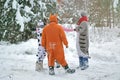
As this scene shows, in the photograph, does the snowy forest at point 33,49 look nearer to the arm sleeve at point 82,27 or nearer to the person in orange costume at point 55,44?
the person in orange costume at point 55,44

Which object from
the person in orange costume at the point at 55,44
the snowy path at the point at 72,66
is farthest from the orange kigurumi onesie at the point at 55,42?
the snowy path at the point at 72,66

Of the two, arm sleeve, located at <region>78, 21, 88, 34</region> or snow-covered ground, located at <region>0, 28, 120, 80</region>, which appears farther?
arm sleeve, located at <region>78, 21, 88, 34</region>

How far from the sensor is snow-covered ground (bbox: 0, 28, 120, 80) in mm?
9547

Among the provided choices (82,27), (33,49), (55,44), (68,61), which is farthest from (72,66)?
(33,49)

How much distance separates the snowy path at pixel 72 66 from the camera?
947 cm

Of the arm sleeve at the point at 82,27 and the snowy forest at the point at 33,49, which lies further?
the arm sleeve at the point at 82,27

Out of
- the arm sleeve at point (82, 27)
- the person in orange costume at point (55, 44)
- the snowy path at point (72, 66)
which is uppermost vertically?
the arm sleeve at point (82, 27)

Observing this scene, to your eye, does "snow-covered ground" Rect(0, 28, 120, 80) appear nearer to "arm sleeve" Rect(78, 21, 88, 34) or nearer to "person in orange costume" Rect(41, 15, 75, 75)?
"person in orange costume" Rect(41, 15, 75, 75)

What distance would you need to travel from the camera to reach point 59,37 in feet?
32.4

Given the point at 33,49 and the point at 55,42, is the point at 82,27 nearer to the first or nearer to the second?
the point at 55,42

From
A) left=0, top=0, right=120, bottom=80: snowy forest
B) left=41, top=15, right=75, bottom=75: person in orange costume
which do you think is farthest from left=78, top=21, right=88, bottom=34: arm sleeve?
left=0, top=0, right=120, bottom=80: snowy forest

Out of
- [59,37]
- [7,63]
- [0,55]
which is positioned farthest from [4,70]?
[0,55]

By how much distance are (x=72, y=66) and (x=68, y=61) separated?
974mm

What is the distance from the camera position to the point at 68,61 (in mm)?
12125
